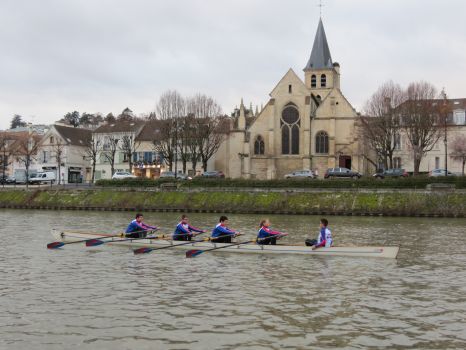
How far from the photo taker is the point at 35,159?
97.7m

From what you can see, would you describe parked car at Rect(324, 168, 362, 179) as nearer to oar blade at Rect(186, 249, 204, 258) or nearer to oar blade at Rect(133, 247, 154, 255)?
oar blade at Rect(133, 247, 154, 255)

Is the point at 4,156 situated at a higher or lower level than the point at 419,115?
lower

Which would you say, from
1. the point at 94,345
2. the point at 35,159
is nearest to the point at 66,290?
the point at 94,345

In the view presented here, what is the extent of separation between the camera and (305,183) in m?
59.3

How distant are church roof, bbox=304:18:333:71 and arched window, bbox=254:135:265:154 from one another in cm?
1717

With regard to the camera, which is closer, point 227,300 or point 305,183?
point 227,300

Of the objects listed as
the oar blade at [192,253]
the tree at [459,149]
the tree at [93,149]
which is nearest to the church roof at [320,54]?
the tree at [459,149]

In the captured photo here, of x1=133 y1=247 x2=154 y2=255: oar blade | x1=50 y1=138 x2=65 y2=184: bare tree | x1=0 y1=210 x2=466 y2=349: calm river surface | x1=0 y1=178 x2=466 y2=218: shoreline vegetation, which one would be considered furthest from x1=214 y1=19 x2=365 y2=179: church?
x1=133 y1=247 x2=154 y2=255: oar blade

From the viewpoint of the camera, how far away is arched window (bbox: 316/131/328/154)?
263 feet

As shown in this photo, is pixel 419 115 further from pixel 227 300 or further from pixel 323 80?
pixel 227 300

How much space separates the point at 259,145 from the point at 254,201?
25.8 meters

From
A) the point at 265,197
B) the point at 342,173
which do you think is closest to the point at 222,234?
the point at 265,197

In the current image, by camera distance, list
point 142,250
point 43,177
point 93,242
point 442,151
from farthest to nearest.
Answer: point 43,177 < point 442,151 < point 93,242 < point 142,250

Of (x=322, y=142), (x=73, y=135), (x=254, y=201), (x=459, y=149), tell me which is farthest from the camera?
(x=73, y=135)
